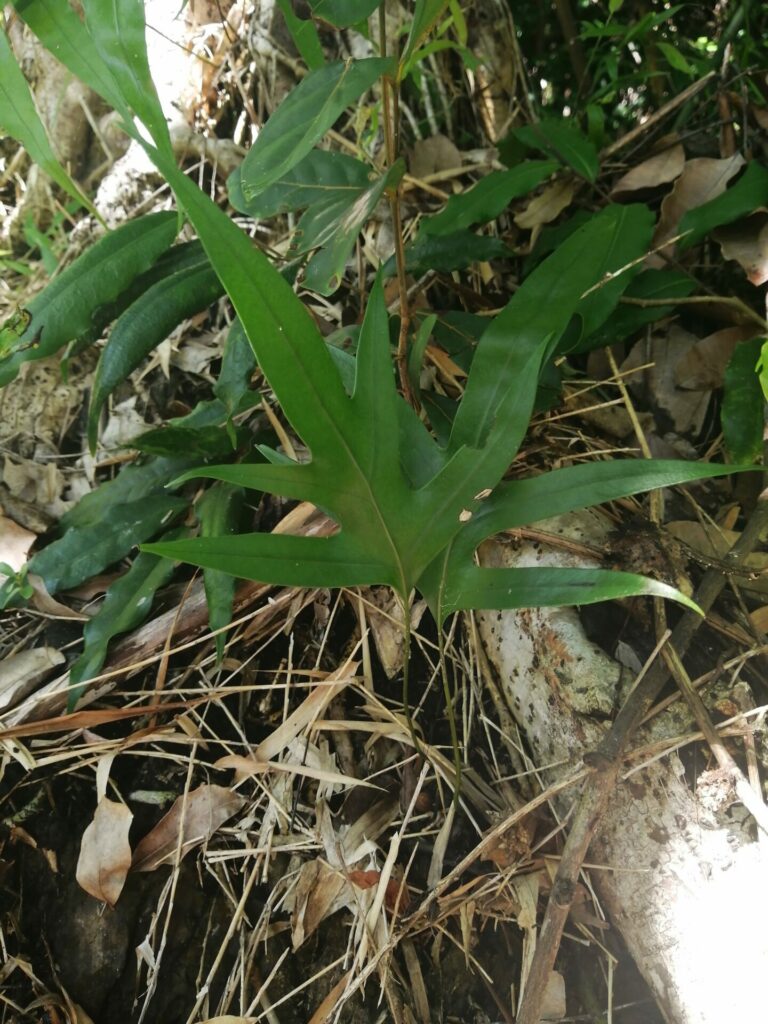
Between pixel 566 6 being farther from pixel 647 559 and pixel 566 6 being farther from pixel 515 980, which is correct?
pixel 515 980

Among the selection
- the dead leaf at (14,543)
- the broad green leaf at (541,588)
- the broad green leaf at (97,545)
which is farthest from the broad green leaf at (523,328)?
the dead leaf at (14,543)

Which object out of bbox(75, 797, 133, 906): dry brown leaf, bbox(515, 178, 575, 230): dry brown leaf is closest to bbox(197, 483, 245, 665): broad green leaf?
bbox(75, 797, 133, 906): dry brown leaf

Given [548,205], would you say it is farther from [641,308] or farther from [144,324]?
[144,324]

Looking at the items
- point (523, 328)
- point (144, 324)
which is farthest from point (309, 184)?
point (523, 328)

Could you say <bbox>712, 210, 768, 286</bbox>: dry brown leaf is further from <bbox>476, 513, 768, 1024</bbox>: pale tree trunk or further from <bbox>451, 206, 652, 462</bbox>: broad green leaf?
<bbox>476, 513, 768, 1024</bbox>: pale tree trunk

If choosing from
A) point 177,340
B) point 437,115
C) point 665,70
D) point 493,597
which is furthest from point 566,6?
point 493,597

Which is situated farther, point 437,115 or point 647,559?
point 437,115
